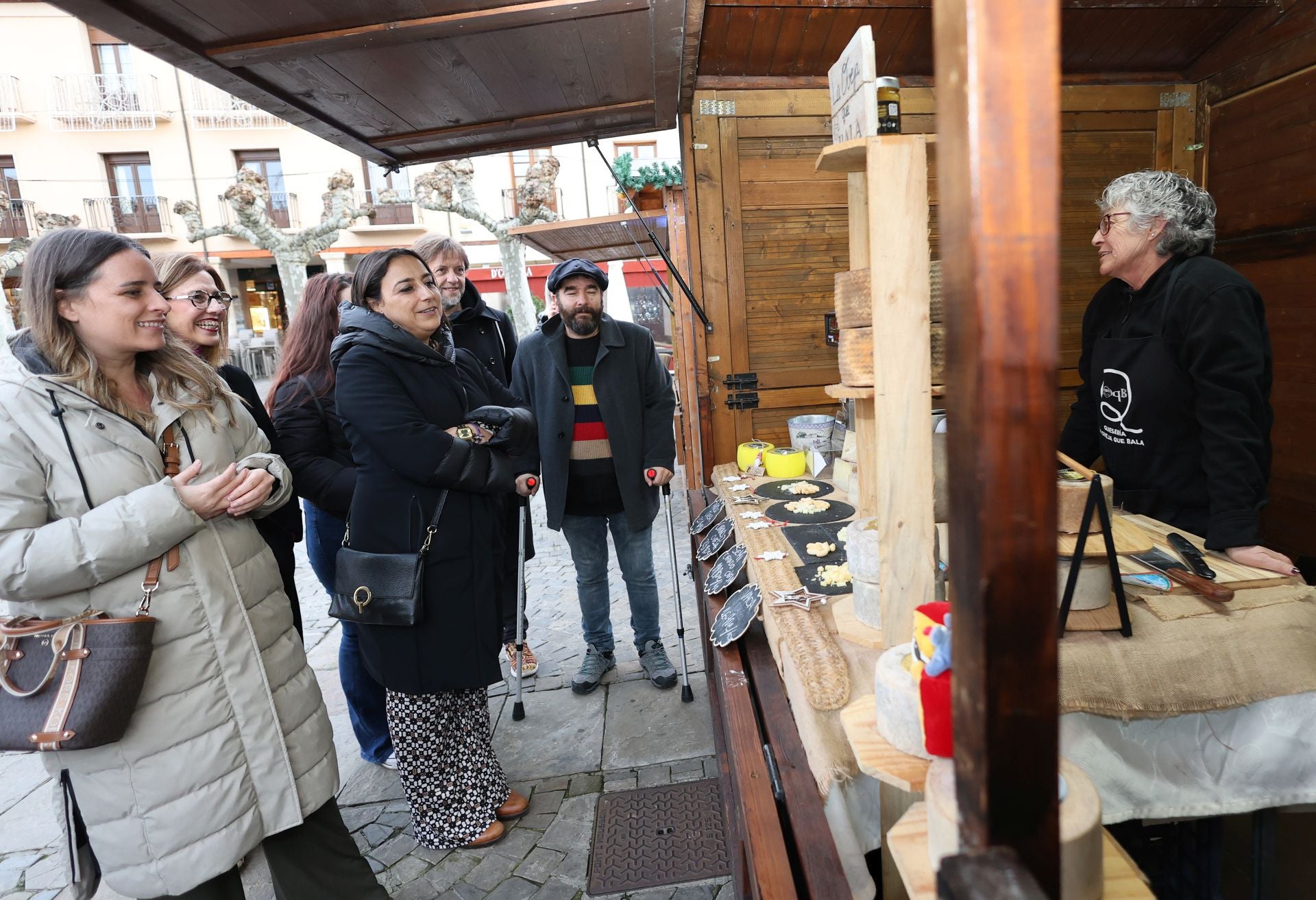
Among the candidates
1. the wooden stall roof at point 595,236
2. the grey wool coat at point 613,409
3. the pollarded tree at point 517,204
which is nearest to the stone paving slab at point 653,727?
the grey wool coat at point 613,409

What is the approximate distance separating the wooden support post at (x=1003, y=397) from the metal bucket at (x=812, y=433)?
2859 mm

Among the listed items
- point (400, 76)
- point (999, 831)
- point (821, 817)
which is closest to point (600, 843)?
point (821, 817)

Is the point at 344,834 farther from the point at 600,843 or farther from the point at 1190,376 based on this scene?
the point at 1190,376

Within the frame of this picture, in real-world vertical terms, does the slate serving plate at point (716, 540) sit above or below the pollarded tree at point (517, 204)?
below

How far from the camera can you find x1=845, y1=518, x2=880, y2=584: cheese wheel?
5.54 ft

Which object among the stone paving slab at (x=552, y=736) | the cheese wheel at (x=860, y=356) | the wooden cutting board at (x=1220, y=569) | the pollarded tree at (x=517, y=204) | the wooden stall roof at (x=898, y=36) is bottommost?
the stone paving slab at (x=552, y=736)

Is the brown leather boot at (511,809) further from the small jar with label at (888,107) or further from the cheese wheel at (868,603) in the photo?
the small jar with label at (888,107)

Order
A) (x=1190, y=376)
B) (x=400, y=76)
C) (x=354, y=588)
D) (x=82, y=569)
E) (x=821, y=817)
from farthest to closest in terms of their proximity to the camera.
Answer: (x=400, y=76) → (x=354, y=588) → (x=1190, y=376) → (x=82, y=569) → (x=821, y=817)

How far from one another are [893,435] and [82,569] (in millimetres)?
Answer: 1868

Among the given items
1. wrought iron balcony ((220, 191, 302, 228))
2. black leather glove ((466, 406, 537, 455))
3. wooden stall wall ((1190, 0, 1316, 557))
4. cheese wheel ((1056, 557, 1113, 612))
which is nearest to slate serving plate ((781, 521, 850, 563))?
cheese wheel ((1056, 557, 1113, 612))

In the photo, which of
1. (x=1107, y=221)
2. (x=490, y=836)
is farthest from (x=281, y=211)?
(x=1107, y=221)

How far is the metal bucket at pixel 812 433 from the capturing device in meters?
3.53

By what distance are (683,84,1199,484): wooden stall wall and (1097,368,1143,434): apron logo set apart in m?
1.99

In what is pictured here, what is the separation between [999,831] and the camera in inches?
27.1
